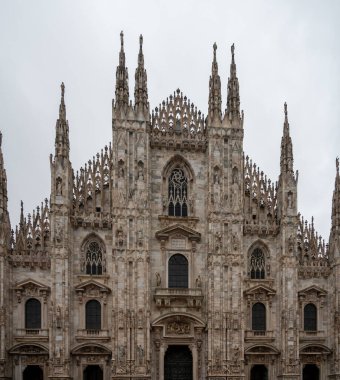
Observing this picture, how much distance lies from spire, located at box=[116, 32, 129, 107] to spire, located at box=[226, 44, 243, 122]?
775cm

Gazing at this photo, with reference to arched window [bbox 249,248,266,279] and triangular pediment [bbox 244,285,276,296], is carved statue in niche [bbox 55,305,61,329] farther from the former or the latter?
arched window [bbox 249,248,266,279]

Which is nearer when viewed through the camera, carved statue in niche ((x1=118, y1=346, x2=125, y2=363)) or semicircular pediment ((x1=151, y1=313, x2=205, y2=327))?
carved statue in niche ((x1=118, y1=346, x2=125, y2=363))

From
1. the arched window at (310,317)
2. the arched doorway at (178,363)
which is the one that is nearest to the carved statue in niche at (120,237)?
the arched doorway at (178,363)

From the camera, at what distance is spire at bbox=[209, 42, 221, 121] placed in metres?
43.6

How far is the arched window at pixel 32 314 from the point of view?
39.7 meters

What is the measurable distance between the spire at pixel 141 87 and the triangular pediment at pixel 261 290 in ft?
48.5

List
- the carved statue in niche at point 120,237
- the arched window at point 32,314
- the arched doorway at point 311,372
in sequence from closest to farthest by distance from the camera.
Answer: the arched window at point 32,314
the carved statue in niche at point 120,237
the arched doorway at point 311,372

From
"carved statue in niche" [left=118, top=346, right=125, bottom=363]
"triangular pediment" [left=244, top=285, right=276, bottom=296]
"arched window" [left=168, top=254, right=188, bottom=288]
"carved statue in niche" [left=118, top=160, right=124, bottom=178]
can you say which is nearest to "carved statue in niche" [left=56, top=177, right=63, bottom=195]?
"carved statue in niche" [left=118, top=160, right=124, bottom=178]

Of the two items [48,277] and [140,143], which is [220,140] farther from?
[48,277]

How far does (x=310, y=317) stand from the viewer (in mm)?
43094

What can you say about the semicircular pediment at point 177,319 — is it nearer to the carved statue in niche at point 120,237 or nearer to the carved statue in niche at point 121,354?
the carved statue in niche at point 121,354

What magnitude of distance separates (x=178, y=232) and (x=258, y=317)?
27.8 ft

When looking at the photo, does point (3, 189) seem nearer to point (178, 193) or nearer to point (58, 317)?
point (58, 317)

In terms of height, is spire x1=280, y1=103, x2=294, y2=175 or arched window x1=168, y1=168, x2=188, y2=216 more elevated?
spire x1=280, y1=103, x2=294, y2=175
